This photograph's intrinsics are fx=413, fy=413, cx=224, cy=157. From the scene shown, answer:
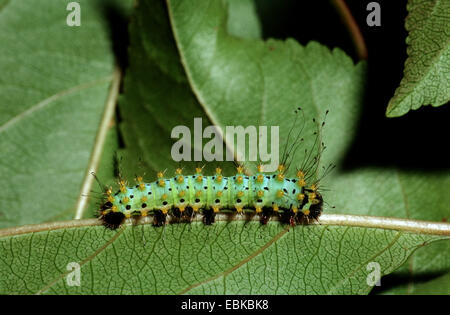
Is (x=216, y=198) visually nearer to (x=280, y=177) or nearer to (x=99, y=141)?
(x=280, y=177)

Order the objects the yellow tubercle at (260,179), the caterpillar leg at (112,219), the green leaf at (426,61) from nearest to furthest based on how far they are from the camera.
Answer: the green leaf at (426,61)
the caterpillar leg at (112,219)
the yellow tubercle at (260,179)

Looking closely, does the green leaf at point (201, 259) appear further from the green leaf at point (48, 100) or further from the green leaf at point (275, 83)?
the green leaf at point (48, 100)

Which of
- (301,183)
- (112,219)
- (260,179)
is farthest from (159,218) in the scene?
(301,183)

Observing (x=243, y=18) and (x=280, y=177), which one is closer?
(x=280, y=177)

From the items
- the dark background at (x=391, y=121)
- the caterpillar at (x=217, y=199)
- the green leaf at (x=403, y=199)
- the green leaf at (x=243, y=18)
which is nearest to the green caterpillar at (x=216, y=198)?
the caterpillar at (x=217, y=199)

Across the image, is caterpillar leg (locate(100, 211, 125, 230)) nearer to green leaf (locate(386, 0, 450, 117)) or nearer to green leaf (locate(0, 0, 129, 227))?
green leaf (locate(0, 0, 129, 227))

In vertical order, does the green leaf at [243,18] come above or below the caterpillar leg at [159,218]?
above
